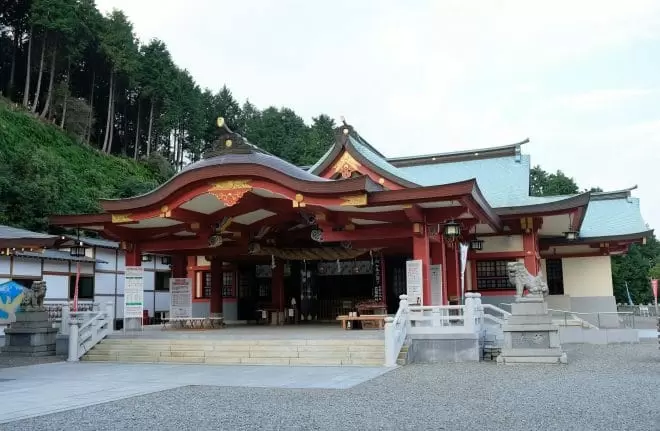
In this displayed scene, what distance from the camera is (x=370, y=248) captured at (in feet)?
60.4

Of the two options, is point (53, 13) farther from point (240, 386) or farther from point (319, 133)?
point (240, 386)

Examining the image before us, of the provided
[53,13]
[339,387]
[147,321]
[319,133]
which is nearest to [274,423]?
[339,387]

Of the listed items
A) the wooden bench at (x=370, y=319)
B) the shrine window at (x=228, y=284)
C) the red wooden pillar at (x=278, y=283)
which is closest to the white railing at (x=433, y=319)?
the wooden bench at (x=370, y=319)

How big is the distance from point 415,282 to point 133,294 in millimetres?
8684

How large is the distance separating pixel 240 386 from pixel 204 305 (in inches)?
539

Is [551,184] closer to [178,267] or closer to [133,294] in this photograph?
[178,267]

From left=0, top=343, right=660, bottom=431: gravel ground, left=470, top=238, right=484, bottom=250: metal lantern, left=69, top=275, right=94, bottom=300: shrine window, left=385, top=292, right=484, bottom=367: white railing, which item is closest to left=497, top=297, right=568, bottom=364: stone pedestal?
left=385, top=292, right=484, bottom=367: white railing

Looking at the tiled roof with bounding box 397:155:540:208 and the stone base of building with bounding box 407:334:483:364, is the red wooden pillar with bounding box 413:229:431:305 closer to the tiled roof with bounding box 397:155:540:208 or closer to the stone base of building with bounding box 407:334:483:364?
the stone base of building with bounding box 407:334:483:364

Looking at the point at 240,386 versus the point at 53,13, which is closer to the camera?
the point at 240,386

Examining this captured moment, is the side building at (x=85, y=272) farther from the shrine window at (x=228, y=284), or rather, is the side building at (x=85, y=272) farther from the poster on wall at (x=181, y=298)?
the shrine window at (x=228, y=284)

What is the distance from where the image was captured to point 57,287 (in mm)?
23812

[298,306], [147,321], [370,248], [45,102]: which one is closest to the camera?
[370,248]

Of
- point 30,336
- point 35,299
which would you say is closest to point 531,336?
point 30,336

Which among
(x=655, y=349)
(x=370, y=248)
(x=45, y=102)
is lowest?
(x=655, y=349)
